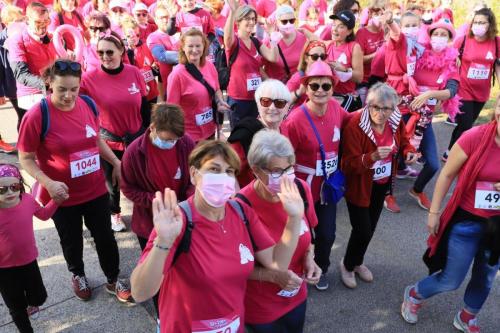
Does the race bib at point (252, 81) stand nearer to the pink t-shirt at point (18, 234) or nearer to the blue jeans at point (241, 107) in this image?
the blue jeans at point (241, 107)

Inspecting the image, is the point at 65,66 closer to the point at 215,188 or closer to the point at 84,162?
the point at 84,162

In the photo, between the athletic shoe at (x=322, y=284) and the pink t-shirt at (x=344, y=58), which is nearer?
the athletic shoe at (x=322, y=284)

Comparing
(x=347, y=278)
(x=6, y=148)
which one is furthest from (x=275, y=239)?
(x=6, y=148)

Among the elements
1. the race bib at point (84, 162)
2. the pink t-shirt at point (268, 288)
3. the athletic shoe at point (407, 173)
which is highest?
the race bib at point (84, 162)

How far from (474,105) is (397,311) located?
378cm

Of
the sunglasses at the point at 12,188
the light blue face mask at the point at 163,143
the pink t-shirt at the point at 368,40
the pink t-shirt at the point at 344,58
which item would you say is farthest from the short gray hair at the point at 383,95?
the pink t-shirt at the point at 368,40

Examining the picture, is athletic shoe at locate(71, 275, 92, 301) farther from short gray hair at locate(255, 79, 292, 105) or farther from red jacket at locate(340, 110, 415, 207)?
red jacket at locate(340, 110, 415, 207)

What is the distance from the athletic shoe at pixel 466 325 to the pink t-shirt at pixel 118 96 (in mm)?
3322

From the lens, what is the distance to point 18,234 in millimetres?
2924

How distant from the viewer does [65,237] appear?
11.6 feet

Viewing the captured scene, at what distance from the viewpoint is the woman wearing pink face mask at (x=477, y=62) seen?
5.73 m

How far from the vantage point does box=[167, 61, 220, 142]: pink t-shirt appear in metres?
4.28

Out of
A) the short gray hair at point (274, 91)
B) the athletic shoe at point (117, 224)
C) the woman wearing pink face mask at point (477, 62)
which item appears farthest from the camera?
the woman wearing pink face mask at point (477, 62)

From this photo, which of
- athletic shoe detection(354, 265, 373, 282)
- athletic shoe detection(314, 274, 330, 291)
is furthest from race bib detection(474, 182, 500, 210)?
athletic shoe detection(314, 274, 330, 291)
